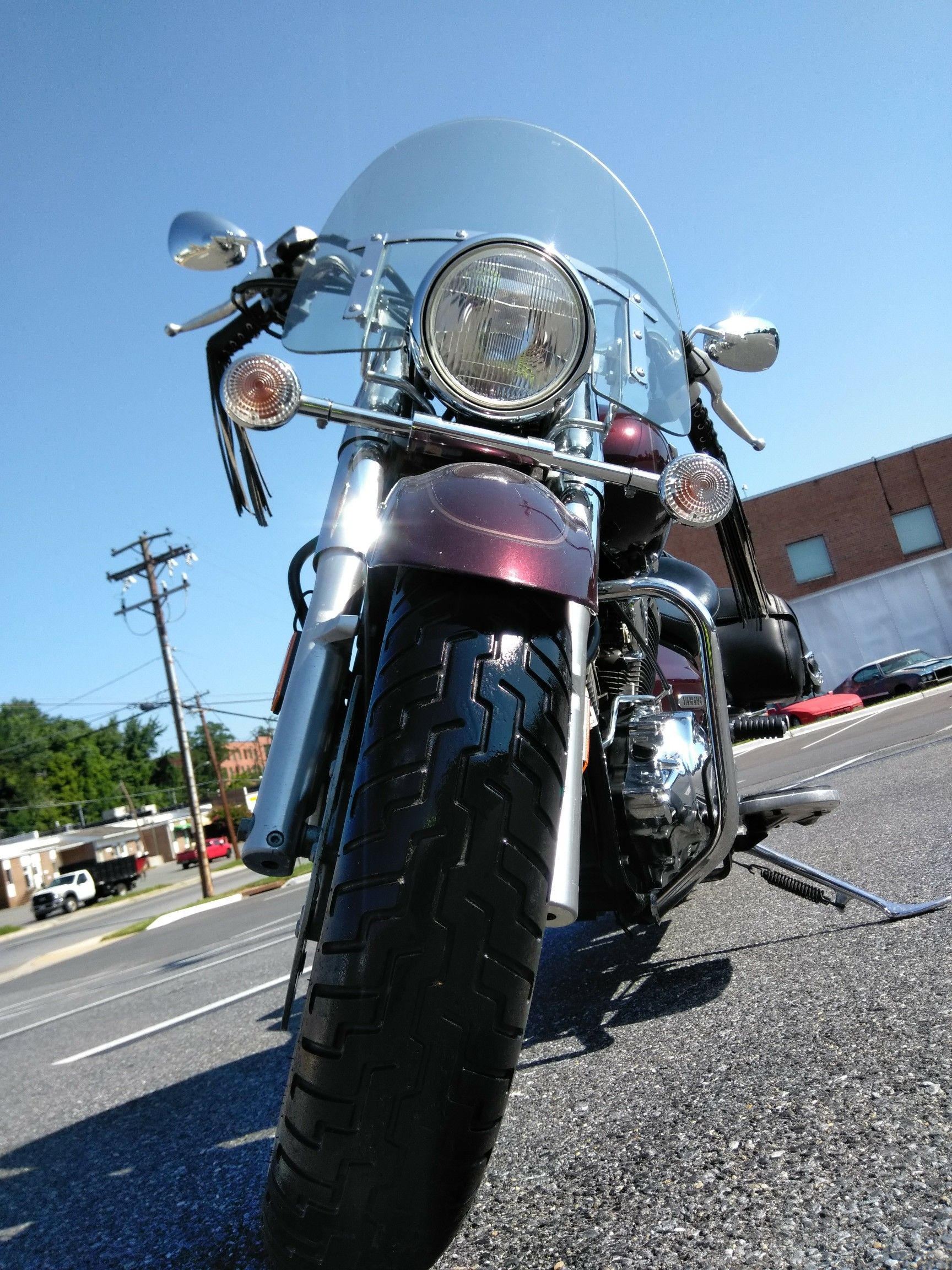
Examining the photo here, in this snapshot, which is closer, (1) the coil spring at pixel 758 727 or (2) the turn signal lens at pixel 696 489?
(2) the turn signal lens at pixel 696 489

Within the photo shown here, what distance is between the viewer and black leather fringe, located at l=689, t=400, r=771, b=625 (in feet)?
8.13

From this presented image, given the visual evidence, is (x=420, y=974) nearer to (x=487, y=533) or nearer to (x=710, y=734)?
(x=487, y=533)

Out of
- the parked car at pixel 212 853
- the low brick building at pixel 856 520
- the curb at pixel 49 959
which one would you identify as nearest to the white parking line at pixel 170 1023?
the curb at pixel 49 959

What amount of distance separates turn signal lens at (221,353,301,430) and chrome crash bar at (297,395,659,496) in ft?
0.13

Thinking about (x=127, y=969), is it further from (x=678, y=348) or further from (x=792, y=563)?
(x=792, y=563)

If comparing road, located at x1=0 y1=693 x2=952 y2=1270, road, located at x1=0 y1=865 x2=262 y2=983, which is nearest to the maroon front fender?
road, located at x1=0 y1=693 x2=952 y2=1270

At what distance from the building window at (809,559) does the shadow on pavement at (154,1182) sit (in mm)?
33626

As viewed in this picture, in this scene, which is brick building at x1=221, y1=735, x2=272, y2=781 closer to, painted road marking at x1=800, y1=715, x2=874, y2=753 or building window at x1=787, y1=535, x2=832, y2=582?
building window at x1=787, y1=535, x2=832, y2=582

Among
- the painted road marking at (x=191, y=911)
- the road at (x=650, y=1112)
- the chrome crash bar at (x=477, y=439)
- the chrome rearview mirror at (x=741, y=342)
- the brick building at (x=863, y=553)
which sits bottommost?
the painted road marking at (x=191, y=911)

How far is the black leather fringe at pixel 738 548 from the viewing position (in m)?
2.48

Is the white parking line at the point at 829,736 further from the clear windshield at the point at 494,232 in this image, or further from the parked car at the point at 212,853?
the parked car at the point at 212,853

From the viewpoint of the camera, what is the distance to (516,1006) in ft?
3.60

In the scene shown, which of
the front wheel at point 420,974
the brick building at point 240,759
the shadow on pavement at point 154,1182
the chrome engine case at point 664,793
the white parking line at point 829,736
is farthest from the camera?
the brick building at point 240,759

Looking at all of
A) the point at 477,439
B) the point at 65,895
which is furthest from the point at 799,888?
the point at 65,895
